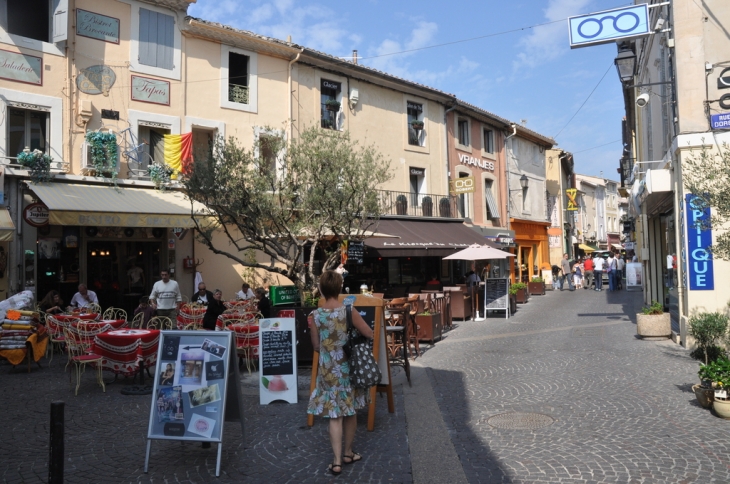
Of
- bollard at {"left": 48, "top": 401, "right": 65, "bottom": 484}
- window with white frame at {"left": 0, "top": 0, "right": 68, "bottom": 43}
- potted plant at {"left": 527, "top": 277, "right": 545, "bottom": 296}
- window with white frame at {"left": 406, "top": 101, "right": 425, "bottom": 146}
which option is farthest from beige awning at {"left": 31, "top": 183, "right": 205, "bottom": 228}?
potted plant at {"left": 527, "top": 277, "right": 545, "bottom": 296}

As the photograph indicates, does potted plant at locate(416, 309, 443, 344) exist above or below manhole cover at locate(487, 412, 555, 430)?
above

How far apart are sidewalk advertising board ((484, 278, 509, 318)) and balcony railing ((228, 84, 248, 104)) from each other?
8757 mm

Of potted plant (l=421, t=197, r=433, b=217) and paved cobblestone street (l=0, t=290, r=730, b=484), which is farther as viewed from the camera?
potted plant (l=421, t=197, r=433, b=217)

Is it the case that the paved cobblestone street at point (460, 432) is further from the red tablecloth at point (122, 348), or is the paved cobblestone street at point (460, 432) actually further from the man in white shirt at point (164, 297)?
the man in white shirt at point (164, 297)

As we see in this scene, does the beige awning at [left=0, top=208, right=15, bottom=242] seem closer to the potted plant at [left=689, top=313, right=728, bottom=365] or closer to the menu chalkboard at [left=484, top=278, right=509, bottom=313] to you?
the menu chalkboard at [left=484, top=278, right=509, bottom=313]

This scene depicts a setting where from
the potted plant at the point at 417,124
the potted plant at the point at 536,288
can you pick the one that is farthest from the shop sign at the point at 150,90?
the potted plant at the point at 536,288

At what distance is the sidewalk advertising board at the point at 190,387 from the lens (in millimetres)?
5145

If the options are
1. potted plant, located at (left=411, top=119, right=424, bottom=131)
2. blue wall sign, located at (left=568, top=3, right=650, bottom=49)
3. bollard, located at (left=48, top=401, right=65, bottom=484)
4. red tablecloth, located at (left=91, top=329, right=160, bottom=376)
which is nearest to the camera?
bollard, located at (left=48, top=401, right=65, bottom=484)

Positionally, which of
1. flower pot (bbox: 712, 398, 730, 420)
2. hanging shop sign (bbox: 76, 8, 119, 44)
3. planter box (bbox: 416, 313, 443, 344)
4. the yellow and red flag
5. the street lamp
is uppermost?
hanging shop sign (bbox: 76, 8, 119, 44)

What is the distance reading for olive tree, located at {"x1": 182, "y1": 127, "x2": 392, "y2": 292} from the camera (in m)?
10.1

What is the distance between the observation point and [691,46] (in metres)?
10.3

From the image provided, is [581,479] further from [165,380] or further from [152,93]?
[152,93]

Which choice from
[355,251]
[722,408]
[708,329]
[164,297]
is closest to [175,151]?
[164,297]

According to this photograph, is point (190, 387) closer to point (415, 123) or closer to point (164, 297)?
point (164, 297)
